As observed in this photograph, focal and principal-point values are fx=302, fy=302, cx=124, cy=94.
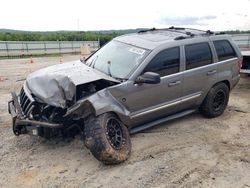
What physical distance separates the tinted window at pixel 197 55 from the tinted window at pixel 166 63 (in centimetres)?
27

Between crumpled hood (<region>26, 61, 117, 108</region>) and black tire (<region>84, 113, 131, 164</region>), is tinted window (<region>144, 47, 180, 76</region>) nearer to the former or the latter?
crumpled hood (<region>26, 61, 117, 108</region>)

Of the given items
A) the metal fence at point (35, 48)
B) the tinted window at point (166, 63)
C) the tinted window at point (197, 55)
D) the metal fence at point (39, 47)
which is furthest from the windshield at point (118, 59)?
the metal fence at point (35, 48)

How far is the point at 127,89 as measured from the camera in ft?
15.5

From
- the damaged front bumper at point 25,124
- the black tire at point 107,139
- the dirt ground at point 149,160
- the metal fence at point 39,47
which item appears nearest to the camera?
the dirt ground at point 149,160

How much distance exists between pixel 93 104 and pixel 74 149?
965 millimetres

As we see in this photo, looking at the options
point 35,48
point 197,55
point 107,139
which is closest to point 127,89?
point 107,139

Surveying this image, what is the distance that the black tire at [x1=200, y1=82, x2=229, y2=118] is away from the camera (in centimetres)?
616

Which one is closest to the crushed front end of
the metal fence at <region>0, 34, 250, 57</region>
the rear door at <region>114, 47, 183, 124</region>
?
the rear door at <region>114, 47, 183, 124</region>

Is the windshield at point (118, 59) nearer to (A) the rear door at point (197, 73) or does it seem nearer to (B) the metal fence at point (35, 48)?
(A) the rear door at point (197, 73)

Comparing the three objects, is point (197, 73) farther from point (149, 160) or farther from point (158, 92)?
point (149, 160)

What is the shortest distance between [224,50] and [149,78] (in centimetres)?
253

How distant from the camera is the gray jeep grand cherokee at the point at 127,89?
437cm

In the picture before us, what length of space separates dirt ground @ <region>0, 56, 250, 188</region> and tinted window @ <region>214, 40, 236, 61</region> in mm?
1425

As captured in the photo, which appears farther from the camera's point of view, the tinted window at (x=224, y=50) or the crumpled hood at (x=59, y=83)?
the tinted window at (x=224, y=50)
